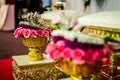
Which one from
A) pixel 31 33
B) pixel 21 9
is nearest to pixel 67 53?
pixel 31 33

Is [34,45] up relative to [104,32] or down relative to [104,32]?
down

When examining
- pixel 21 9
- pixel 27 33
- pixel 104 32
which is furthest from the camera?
pixel 21 9

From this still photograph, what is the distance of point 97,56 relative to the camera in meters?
1.11

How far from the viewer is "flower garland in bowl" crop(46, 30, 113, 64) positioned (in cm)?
111

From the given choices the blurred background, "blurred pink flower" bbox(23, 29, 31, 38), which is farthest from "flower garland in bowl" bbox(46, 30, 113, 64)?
the blurred background

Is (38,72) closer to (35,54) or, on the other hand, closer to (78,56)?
Result: (35,54)

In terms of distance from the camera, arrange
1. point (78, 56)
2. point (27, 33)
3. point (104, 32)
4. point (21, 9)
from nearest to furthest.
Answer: point (78, 56) → point (104, 32) → point (27, 33) → point (21, 9)

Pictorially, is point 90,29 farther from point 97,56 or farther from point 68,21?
point 97,56

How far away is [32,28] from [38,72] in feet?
1.22

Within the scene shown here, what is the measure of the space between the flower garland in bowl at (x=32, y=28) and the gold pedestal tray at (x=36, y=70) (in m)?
0.22

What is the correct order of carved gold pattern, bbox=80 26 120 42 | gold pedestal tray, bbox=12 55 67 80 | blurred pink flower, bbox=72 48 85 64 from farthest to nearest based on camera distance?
gold pedestal tray, bbox=12 55 67 80 → carved gold pattern, bbox=80 26 120 42 → blurred pink flower, bbox=72 48 85 64

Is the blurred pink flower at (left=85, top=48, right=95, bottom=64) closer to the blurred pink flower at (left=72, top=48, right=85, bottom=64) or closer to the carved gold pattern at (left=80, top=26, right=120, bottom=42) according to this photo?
the blurred pink flower at (left=72, top=48, right=85, bottom=64)

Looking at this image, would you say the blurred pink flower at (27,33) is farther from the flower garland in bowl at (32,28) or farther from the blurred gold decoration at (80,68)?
the blurred gold decoration at (80,68)

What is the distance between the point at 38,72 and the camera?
6.48 ft
